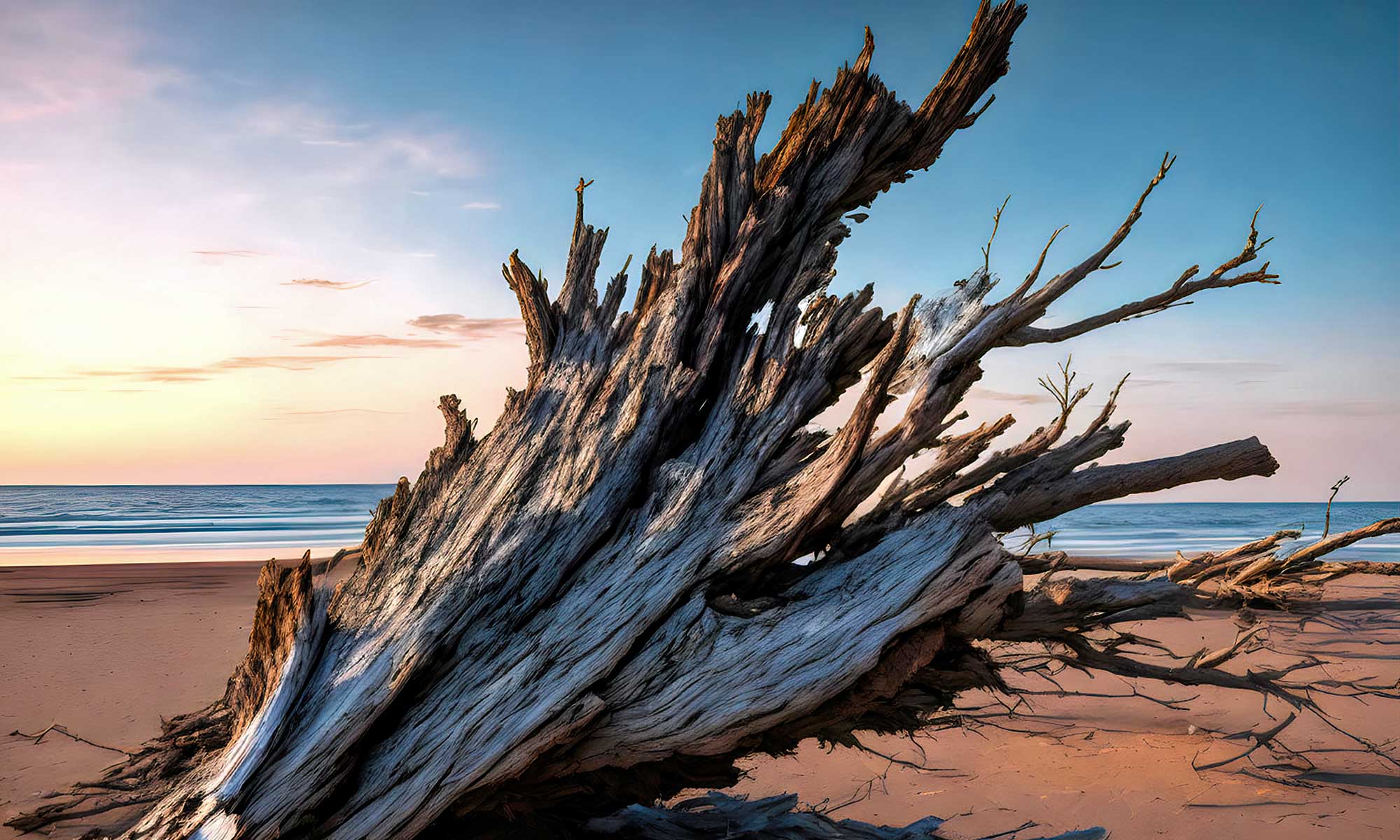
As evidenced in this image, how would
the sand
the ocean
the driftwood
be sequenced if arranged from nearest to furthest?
the driftwood < the sand < the ocean

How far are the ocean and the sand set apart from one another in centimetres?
181

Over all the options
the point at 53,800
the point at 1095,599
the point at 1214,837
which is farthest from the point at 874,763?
the point at 53,800

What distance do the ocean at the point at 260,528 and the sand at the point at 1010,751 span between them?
181cm

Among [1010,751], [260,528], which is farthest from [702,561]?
[260,528]

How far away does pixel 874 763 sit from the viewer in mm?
6227

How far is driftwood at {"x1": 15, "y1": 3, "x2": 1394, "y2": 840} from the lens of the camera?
324cm

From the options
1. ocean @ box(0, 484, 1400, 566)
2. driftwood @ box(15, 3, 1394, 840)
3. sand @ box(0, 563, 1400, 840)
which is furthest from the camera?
ocean @ box(0, 484, 1400, 566)

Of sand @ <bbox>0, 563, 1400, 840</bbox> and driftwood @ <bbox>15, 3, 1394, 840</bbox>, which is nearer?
driftwood @ <bbox>15, 3, 1394, 840</bbox>

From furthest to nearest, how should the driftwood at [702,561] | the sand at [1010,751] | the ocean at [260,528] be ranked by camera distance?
the ocean at [260,528] → the sand at [1010,751] → the driftwood at [702,561]

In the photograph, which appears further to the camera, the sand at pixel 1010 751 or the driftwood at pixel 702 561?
the sand at pixel 1010 751

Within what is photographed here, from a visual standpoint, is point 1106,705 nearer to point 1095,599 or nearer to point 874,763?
point 874,763

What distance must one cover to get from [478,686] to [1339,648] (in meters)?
10.9

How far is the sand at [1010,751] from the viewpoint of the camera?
4949mm

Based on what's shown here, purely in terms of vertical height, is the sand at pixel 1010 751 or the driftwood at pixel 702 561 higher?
the driftwood at pixel 702 561
